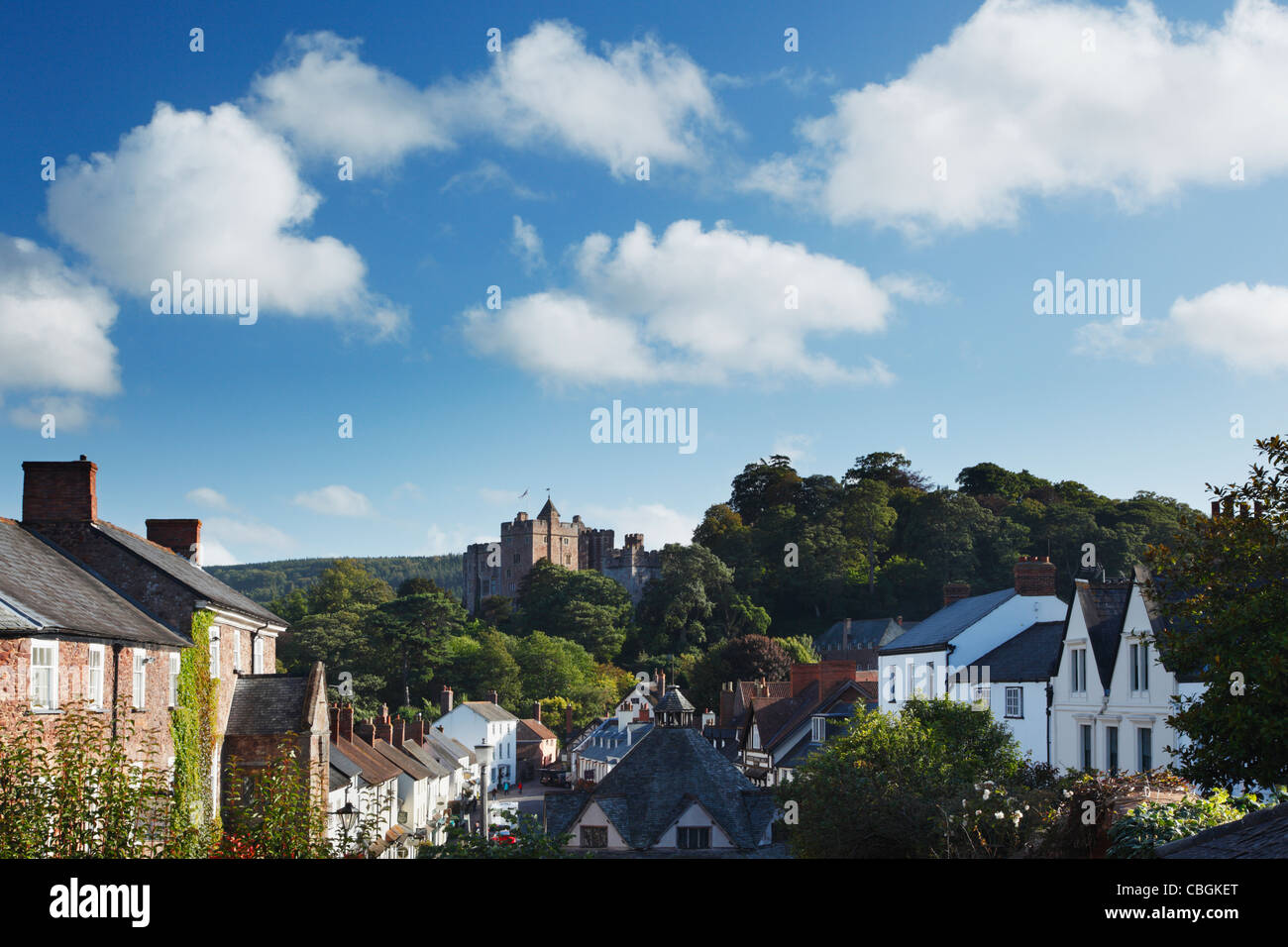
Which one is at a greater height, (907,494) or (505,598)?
(907,494)

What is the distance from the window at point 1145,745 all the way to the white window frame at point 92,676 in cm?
2613

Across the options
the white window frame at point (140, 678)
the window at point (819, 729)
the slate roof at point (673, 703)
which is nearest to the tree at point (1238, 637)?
the white window frame at point (140, 678)

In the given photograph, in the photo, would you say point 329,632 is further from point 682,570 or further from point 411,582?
point 682,570

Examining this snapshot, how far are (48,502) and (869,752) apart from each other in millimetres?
22946

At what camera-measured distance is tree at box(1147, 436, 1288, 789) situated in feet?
56.4

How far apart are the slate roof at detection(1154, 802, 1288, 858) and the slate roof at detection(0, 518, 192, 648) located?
20.0 meters

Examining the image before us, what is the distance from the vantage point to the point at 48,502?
29250mm

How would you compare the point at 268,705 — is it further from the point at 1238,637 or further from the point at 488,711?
the point at 488,711

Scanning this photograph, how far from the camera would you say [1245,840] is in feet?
26.5

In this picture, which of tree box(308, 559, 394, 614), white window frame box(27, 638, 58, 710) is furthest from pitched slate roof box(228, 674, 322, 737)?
tree box(308, 559, 394, 614)

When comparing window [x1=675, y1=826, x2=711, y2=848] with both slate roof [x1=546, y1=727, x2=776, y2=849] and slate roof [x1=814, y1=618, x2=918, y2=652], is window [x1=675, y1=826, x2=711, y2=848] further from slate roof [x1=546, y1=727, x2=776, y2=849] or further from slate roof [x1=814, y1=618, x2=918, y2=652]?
slate roof [x1=814, y1=618, x2=918, y2=652]

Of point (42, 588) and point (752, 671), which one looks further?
point (752, 671)
